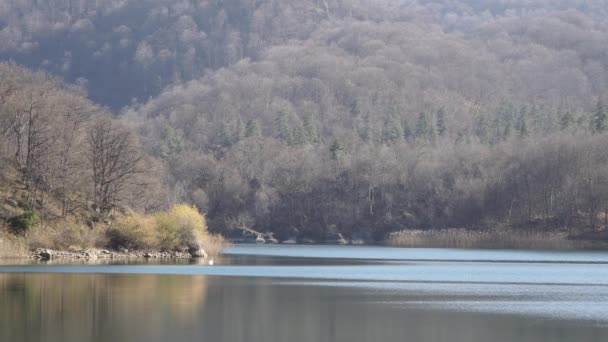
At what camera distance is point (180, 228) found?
86.4 m

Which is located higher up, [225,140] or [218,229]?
[225,140]

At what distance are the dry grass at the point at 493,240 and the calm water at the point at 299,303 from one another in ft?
143

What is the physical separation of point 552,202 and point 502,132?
137ft

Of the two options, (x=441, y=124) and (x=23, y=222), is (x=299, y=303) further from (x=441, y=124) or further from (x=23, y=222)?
(x=441, y=124)

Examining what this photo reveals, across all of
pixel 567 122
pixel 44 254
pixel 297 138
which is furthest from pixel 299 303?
pixel 297 138

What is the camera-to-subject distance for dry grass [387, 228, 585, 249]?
118188mm

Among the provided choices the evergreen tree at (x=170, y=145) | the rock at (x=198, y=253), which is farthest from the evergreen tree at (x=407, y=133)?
the rock at (x=198, y=253)

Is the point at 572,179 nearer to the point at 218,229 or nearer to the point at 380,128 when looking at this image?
the point at 218,229

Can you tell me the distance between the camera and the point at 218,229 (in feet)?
517

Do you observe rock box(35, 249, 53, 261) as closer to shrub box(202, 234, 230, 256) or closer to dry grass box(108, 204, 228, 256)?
dry grass box(108, 204, 228, 256)

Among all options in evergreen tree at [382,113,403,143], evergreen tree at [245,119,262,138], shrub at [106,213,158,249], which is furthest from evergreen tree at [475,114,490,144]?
shrub at [106,213,158,249]

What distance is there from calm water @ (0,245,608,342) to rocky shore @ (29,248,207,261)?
909cm

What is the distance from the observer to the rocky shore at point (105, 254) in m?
79.1

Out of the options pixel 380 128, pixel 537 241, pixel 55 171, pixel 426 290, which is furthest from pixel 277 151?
pixel 426 290
